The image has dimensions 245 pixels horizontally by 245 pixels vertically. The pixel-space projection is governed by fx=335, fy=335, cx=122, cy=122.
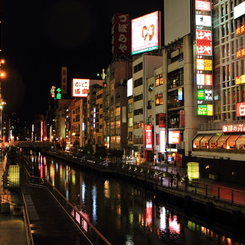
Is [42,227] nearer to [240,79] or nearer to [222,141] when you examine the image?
[222,141]

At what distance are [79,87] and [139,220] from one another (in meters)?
124

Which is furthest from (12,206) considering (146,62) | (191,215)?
(146,62)

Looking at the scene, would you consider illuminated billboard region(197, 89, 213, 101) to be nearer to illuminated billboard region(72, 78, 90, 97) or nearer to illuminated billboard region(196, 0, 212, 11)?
illuminated billboard region(196, 0, 212, 11)

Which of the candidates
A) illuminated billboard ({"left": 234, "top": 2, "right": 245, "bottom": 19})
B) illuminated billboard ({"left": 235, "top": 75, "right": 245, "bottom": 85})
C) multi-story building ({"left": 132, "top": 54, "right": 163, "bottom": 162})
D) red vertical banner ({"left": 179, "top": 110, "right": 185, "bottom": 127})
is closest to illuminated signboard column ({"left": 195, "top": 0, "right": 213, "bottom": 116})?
red vertical banner ({"left": 179, "top": 110, "right": 185, "bottom": 127})

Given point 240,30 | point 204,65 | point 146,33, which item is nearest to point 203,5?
point 204,65

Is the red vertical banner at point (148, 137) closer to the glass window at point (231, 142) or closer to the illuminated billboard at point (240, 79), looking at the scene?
the glass window at point (231, 142)

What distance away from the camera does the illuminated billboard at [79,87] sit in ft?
487

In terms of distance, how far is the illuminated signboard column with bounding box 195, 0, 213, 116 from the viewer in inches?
1892

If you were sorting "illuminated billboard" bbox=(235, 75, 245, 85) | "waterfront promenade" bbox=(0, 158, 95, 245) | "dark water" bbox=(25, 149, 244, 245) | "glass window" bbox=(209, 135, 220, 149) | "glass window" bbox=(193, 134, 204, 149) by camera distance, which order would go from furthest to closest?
"glass window" bbox=(193, 134, 204, 149) < "glass window" bbox=(209, 135, 220, 149) < "illuminated billboard" bbox=(235, 75, 245, 85) < "dark water" bbox=(25, 149, 244, 245) < "waterfront promenade" bbox=(0, 158, 95, 245)

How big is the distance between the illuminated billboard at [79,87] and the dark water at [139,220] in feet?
347

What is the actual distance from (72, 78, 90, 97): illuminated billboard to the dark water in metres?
→ 106

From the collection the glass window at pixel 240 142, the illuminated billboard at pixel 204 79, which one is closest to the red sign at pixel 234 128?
the glass window at pixel 240 142

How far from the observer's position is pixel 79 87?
149500 mm

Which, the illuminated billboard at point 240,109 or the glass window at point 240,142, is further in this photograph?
the illuminated billboard at point 240,109
